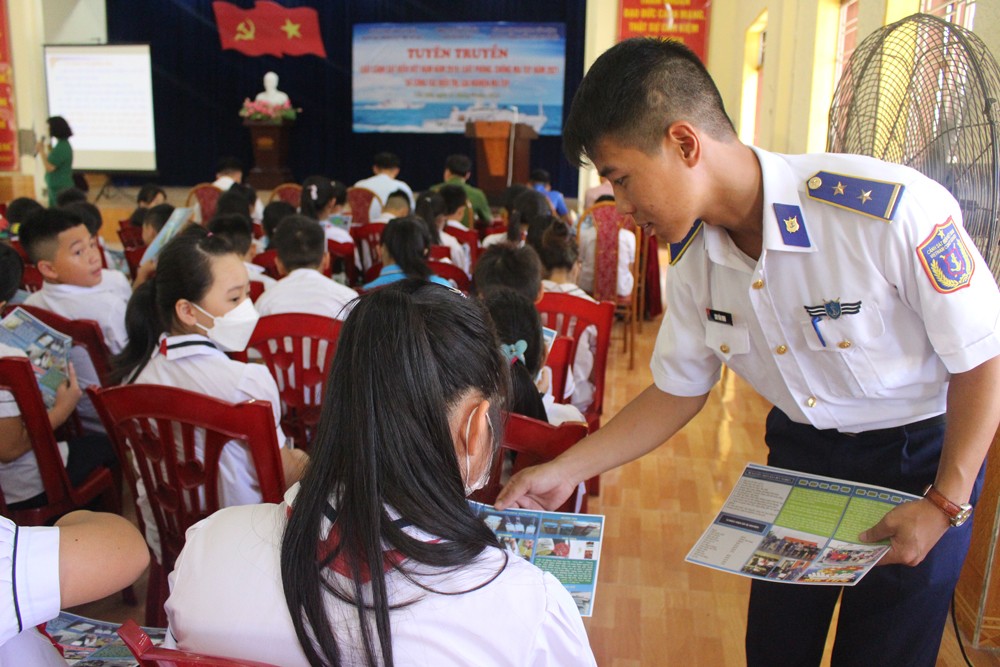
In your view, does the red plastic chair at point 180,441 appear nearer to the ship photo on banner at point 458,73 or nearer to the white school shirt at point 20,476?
the white school shirt at point 20,476

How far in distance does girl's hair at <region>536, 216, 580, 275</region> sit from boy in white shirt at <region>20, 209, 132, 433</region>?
5.37 feet

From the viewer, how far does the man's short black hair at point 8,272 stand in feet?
6.18

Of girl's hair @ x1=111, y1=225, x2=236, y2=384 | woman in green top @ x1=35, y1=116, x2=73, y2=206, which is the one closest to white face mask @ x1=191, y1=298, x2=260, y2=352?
girl's hair @ x1=111, y1=225, x2=236, y2=384

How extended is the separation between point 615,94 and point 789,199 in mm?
291

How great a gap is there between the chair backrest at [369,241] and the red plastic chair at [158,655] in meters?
3.69

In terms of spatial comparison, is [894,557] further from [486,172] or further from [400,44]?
[400,44]

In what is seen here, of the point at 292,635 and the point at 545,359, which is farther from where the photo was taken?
the point at 545,359

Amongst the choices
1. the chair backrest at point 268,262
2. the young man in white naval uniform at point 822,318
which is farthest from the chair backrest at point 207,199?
the young man in white naval uniform at point 822,318

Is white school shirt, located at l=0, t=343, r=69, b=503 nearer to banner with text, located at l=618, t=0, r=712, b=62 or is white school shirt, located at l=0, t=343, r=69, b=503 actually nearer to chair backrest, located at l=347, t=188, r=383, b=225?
chair backrest, located at l=347, t=188, r=383, b=225

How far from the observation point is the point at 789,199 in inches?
43.8

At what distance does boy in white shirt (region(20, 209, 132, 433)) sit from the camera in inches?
98.7

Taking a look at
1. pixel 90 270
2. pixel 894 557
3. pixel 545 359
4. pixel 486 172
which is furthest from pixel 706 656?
pixel 486 172

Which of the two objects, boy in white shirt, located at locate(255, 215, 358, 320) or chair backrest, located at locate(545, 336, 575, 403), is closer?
chair backrest, located at locate(545, 336, 575, 403)

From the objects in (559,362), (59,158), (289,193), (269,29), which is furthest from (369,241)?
(269,29)
